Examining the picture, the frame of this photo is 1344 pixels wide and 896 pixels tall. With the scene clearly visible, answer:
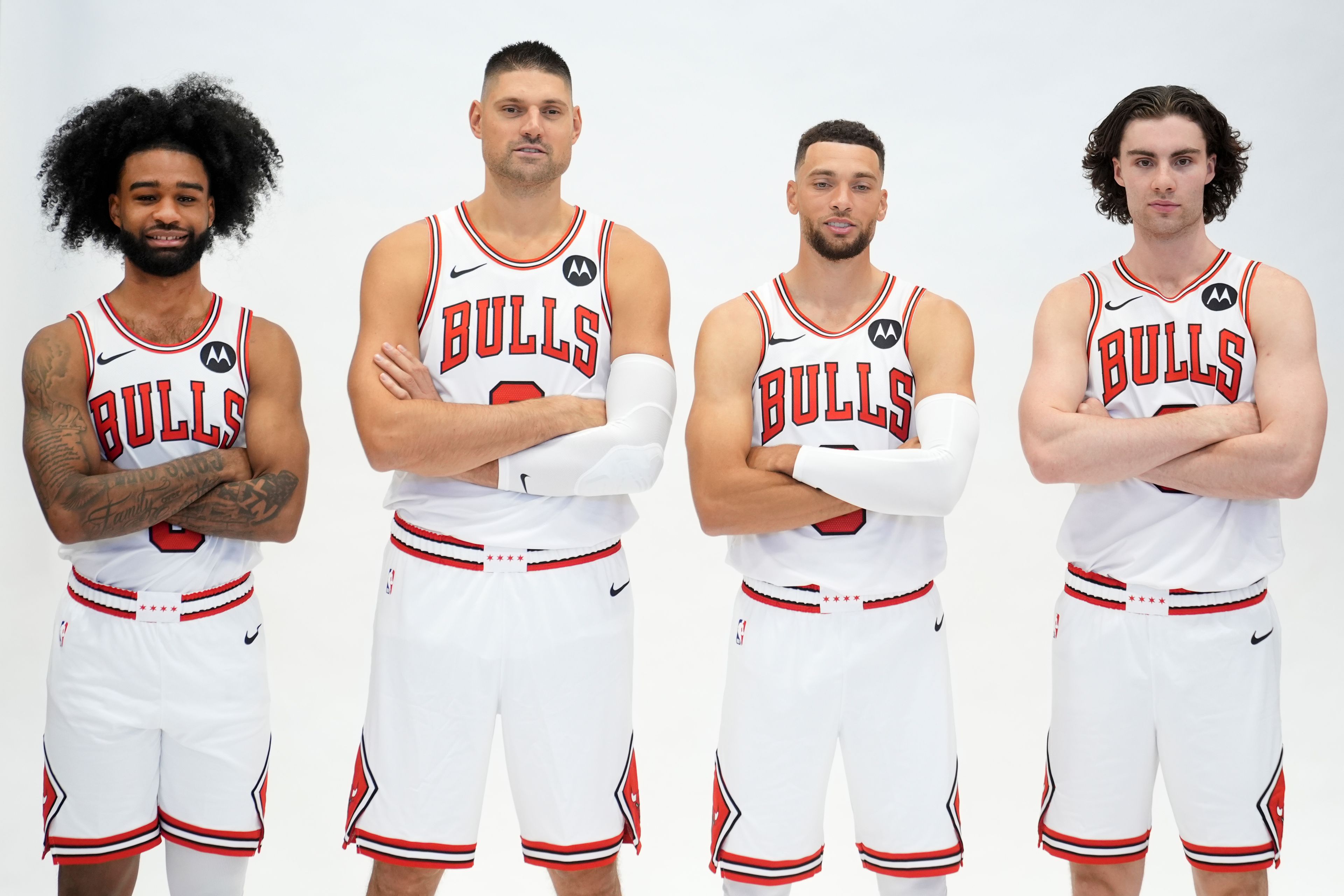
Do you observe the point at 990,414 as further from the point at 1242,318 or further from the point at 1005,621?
the point at 1242,318

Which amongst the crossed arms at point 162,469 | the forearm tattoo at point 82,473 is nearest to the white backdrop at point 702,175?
the crossed arms at point 162,469

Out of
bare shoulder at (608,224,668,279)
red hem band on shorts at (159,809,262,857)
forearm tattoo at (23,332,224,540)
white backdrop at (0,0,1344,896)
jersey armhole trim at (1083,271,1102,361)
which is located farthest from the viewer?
white backdrop at (0,0,1344,896)

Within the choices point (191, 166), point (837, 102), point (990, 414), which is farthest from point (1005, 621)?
point (191, 166)

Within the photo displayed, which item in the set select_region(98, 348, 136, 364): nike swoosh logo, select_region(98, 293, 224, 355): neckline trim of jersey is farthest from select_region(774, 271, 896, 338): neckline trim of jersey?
select_region(98, 348, 136, 364): nike swoosh logo

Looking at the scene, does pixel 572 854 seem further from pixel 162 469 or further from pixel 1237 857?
pixel 1237 857

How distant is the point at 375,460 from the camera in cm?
396

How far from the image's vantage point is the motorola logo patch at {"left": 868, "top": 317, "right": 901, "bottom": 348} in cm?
424

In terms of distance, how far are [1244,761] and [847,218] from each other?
208 cm

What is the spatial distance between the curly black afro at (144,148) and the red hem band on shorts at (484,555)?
144 cm

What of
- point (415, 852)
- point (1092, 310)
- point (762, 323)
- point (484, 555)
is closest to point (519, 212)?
point (762, 323)

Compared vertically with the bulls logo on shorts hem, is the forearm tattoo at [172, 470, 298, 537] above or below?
above

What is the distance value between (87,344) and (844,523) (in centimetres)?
239

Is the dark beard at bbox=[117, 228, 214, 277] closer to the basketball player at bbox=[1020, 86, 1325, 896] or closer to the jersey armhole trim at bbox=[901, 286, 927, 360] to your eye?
the jersey armhole trim at bbox=[901, 286, 927, 360]

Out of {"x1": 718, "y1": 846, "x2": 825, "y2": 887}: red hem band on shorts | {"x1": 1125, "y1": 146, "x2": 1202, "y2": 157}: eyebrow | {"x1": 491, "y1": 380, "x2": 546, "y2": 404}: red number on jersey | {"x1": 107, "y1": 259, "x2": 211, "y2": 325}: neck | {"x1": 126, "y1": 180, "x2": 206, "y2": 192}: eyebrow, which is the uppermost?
{"x1": 1125, "y1": 146, "x2": 1202, "y2": 157}: eyebrow
